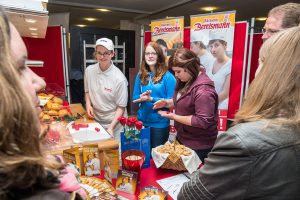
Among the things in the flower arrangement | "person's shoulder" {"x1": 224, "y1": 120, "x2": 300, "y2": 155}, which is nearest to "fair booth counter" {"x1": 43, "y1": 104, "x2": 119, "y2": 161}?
the flower arrangement

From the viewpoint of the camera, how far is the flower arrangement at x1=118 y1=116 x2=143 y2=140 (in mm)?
1288

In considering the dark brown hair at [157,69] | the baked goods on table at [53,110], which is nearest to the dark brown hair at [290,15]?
the dark brown hair at [157,69]

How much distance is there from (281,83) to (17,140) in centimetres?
75

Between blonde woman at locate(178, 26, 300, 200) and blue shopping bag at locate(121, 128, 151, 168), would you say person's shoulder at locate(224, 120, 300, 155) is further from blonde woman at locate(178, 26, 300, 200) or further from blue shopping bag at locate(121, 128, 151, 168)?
blue shopping bag at locate(121, 128, 151, 168)

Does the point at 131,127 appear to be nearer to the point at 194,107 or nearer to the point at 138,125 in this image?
the point at 138,125

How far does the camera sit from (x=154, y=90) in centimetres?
228

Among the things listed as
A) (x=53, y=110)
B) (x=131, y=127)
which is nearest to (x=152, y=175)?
(x=131, y=127)

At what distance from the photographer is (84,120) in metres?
2.12

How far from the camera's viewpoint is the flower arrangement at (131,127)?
1.29 metres

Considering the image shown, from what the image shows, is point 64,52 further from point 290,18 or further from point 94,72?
point 290,18

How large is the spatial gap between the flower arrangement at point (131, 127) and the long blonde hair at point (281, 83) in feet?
2.11

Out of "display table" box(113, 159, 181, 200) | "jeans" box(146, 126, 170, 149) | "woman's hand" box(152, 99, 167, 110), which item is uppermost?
"woman's hand" box(152, 99, 167, 110)

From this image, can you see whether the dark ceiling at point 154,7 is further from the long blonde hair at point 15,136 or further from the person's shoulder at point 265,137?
the long blonde hair at point 15,136

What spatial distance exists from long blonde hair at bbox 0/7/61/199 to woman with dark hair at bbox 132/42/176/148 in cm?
176
